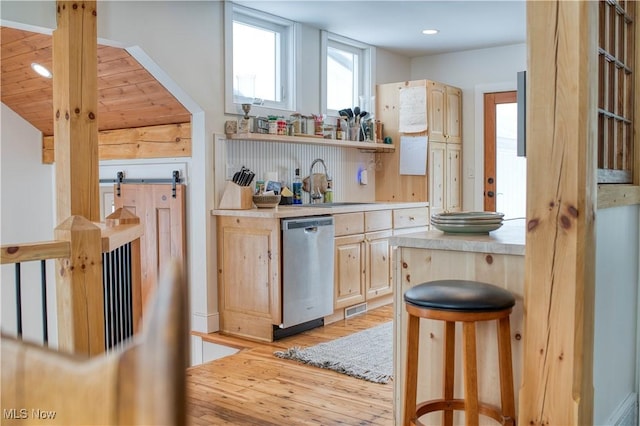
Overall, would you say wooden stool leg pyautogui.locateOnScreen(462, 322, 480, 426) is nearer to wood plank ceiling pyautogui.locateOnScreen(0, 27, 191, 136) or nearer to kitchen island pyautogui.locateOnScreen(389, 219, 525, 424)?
kitchen island pyautogui.locateOnScreen(389, 219, 525, 424)

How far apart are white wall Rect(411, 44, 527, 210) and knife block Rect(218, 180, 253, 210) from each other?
9.68ft

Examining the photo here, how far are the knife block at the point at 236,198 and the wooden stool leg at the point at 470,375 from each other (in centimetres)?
275

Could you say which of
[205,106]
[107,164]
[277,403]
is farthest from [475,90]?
[277,403]

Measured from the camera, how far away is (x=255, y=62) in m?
5.06

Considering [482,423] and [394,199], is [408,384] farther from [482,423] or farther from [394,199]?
[394,199]

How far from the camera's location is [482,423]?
86.2 inches

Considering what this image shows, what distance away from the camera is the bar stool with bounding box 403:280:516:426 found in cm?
188

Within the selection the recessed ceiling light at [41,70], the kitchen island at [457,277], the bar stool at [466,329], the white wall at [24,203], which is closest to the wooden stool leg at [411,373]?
the bar stool at [466,329]

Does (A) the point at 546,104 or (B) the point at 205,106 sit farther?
(B) the point at 205,106

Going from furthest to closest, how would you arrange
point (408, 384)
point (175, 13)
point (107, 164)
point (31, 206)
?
point (31, 206) < point (107, 164) < point (175, 13) < point (408, 384)

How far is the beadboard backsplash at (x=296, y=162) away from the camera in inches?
182

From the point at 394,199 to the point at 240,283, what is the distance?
2408 millimetres

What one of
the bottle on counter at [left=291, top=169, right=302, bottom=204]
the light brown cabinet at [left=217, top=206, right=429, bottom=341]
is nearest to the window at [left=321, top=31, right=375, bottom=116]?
the bottle on counter at [left=291, top=169, right=302, bottom=204]

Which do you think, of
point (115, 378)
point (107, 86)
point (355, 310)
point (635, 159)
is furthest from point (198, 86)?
point (115, 378)
